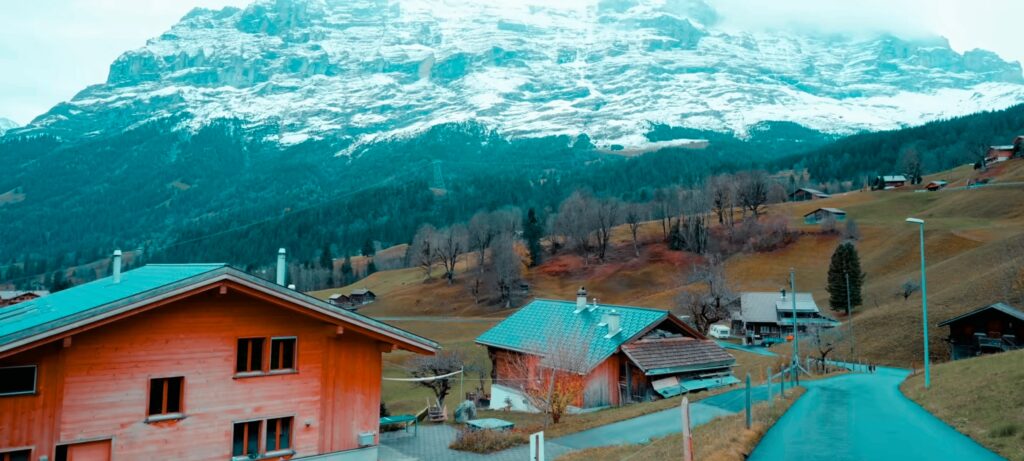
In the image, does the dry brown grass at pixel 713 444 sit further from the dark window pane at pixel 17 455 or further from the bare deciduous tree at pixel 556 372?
the dark window pane at pixel 17 455

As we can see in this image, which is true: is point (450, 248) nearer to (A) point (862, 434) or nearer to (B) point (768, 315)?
(B) point (768, 315)

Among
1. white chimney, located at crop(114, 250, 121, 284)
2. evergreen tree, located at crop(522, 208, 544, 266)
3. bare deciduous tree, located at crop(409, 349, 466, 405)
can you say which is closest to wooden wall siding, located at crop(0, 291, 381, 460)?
white chimney, located at crop(114, 250, 121, 284)

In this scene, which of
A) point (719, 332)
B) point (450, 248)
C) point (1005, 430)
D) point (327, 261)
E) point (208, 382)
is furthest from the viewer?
point (327, 261)

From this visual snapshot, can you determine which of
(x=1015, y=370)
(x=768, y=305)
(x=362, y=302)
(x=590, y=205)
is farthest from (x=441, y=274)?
(x=1015, y=370)

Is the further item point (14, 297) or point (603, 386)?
point (14, 297)

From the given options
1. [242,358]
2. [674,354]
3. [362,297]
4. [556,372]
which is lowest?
[362,297]

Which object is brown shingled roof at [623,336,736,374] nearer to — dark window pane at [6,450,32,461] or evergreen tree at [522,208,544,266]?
dark window pane at [6,450,32,461]

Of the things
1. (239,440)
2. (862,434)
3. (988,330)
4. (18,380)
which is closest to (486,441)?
(239,440)
